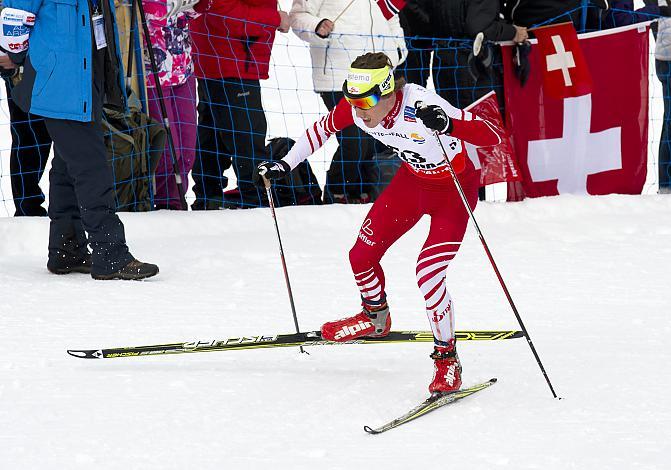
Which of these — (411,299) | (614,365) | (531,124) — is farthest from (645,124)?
(614,365)

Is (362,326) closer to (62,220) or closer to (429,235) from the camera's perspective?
(429,235)

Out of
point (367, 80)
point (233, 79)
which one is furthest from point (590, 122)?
point (367, 80)

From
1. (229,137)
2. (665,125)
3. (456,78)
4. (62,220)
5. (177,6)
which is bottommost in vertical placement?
(665,125)

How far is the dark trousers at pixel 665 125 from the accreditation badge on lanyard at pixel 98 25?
13.9ft

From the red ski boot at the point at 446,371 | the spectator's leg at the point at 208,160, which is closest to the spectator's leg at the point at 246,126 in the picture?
the spectator's leg at the point at 208,160

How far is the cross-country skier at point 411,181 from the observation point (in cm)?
416

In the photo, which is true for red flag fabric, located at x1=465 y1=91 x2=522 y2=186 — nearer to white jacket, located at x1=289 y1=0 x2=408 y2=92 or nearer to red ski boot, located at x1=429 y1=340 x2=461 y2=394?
white jacket, located at x1=289 y1=0 x2=408 y2=92

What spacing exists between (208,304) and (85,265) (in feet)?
3.19

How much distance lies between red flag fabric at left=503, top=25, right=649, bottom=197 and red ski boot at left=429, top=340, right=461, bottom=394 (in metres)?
3.84

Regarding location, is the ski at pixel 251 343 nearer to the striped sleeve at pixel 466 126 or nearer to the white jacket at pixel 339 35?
the striped sleeve at pixel 466 126

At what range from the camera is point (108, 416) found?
392 centimetres

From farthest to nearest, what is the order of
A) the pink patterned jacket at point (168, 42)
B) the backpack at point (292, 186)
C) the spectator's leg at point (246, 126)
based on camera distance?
the backpack at point (292, 186), the spectator's leg at point (246, 126), the pink patterned jacket at point (168, 42)

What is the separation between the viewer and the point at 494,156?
25.2 ft

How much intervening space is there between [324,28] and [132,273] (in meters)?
2.27
